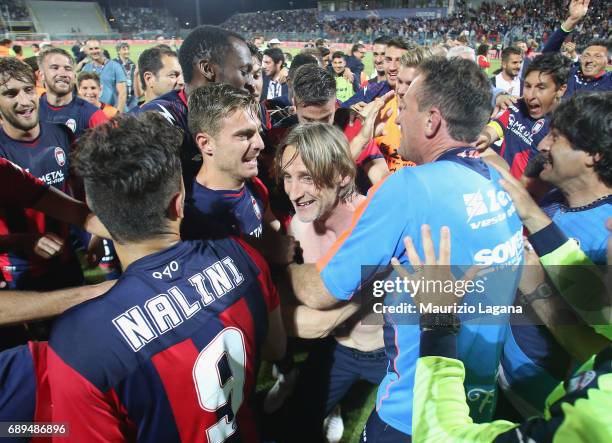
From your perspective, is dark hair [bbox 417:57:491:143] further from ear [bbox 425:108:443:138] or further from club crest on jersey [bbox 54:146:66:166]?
club crest on jersey [bbox 54:146:66:166]

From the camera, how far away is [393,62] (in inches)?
222

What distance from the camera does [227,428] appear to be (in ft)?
5.37

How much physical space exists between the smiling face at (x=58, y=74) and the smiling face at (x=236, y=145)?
13.0 feet

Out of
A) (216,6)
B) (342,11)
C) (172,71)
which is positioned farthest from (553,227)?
(216,6)

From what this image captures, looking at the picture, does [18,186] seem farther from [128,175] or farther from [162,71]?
[162,71]

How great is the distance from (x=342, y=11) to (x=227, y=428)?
59400 millimetres

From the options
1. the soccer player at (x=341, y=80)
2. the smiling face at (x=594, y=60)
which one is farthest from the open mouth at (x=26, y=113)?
the smiling face at (x=594, y=60)

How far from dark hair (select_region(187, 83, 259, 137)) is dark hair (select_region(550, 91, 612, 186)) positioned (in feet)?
6.33

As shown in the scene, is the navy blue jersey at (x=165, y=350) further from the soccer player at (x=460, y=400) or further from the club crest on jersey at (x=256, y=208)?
the club crest on jersey at (x=256, y=208)

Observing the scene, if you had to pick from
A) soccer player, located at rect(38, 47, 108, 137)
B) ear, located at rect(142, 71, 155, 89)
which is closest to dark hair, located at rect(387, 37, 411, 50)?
ear, located at rect(142, 71, 155, 89)

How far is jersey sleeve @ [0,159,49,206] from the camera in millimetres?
2836

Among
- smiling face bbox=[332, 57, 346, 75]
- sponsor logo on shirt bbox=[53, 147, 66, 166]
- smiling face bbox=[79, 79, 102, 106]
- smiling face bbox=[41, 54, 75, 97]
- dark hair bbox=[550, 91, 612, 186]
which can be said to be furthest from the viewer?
smiling face bbox=[332, 57, 346, 75]

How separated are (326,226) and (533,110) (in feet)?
10.9

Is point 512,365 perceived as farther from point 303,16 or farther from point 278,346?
point 303,16
